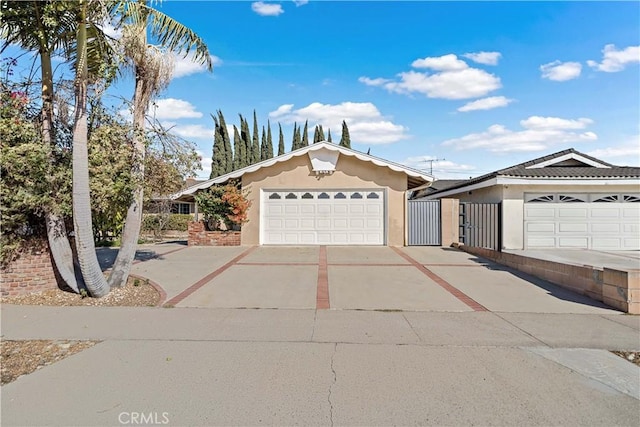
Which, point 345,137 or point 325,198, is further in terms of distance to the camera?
point 345,137

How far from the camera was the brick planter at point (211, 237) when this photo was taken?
1560 cm

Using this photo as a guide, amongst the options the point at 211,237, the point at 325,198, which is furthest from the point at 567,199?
the point at 211,237

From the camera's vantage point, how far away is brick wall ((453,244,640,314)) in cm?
617

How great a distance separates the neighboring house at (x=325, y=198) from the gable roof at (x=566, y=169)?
10.7 feet

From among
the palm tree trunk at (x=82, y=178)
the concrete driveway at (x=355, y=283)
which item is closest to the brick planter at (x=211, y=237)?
the concrete driveway at (x=355, y=283)

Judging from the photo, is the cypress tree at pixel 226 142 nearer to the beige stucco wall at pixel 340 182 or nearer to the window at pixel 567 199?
the beige stucco wall at pixel 340 182

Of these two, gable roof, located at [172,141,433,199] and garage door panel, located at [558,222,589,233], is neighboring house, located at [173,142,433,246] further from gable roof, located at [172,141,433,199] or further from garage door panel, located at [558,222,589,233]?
garage door panel, located at [558,222,589,233]

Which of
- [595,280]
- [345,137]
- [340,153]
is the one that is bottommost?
[595,280]

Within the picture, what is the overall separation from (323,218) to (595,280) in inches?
392

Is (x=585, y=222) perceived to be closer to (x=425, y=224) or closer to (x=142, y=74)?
(x=425, y=224)

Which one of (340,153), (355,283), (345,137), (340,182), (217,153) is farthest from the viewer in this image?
(345,137)

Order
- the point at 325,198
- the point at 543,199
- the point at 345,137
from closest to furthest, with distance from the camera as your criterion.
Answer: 1. the point at 543,199
2. the point at 325,198
3. the point at 345,137

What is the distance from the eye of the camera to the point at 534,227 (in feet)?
45.1

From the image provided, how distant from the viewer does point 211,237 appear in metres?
15.7
